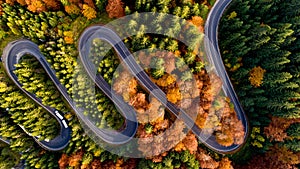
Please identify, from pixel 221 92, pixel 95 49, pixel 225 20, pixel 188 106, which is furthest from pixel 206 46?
pixel 95 49

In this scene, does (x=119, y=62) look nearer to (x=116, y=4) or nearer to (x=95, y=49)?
(x=95, y=49)

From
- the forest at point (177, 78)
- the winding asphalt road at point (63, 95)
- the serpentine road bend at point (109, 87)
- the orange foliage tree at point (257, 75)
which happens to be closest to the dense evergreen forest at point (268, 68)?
the orange foliage tree at point (257, 75)

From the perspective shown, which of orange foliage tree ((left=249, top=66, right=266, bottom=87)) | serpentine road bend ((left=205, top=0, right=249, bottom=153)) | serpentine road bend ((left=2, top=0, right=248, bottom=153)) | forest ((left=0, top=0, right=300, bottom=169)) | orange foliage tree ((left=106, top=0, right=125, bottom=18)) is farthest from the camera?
serpentine road bend ((left=205, top=0, right=249, bottom=153))

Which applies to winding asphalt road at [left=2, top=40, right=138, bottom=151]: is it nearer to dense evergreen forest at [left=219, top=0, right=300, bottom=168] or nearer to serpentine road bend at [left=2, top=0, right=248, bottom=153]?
serpentine road bend at [left=2, top=0, right=248, bottom=153]

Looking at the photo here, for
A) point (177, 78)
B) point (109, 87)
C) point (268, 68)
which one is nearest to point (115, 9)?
point (109, 87)

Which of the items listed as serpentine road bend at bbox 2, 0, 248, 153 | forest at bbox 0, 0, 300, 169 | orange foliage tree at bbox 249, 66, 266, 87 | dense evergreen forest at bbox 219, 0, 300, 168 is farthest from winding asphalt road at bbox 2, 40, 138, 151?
orange foliage tree at bbox 249, 66, 266, 87

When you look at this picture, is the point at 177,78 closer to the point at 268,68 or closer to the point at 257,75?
the point at 257,75
